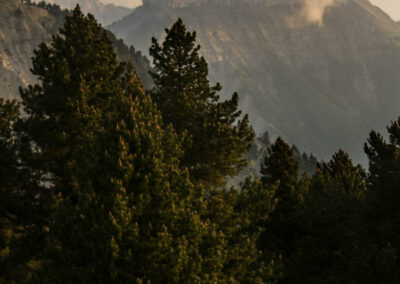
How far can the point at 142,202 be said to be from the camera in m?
9.88

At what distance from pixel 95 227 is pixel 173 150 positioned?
3.56 m

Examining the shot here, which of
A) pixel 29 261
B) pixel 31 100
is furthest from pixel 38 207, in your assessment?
pixel 31 100

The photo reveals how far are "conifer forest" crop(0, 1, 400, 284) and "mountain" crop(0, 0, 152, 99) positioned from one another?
87.5m

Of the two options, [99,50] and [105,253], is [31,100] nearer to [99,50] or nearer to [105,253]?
[99,50]

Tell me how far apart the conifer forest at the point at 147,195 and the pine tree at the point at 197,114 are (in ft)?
0.23

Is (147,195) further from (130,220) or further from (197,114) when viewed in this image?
(197,114)

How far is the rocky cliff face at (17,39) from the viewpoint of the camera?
104 meters

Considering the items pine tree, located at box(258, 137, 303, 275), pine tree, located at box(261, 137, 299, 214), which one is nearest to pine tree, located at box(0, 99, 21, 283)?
pine tree, located at box(258, 137, 303, 275)

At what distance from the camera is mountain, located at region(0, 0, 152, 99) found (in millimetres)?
104188

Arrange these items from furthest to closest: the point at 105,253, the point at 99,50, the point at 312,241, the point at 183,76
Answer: the point at 312,241, the point at 183,76, the point at 99,50, the point at 105,253

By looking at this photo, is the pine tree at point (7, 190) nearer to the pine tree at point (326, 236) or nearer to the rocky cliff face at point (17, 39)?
the pine tree at point (326, 236)

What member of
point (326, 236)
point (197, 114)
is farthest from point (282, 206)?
point (197, 114)

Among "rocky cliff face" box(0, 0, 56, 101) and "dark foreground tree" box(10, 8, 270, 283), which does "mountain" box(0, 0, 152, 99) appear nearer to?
"rocky cliff face" box(0, 0, 56, 101)

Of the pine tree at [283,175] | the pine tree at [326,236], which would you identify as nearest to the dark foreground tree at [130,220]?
the pine tree at [326,236]
